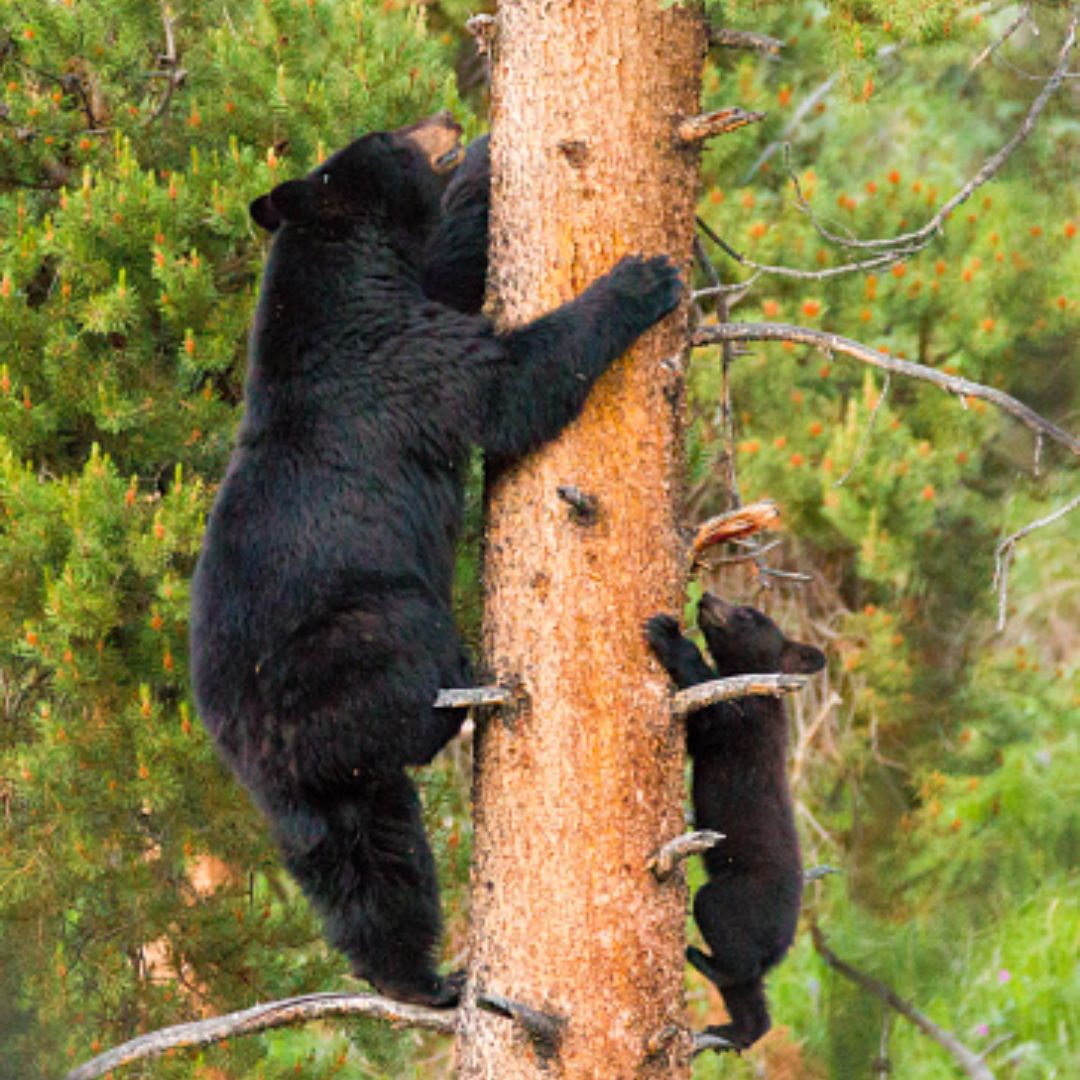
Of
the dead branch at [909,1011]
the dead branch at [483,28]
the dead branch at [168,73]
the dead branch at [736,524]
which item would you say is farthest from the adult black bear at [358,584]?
the dead branch at [909,1011]

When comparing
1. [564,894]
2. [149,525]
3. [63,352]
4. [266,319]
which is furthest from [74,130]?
[564,894]

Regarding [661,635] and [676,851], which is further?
[661,635]

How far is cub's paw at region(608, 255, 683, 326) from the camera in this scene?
3350mm

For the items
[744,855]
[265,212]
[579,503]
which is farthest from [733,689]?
[265,212]

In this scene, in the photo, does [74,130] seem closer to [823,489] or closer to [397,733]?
[397,733]

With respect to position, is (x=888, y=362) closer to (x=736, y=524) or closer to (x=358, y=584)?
(x=736, y=524)

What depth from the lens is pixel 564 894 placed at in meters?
3.18

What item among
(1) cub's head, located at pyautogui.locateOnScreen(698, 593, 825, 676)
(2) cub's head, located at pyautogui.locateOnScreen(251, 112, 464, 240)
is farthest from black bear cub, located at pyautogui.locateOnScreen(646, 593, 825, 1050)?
(2) cub's head, located at pyautogui.locateOnScreen(251, 112, 464, 240)

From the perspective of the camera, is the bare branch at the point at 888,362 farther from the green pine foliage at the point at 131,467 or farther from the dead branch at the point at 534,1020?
the green pine foliage at the point at 131,467

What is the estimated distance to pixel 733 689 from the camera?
3.12 meters

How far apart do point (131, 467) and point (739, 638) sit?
2257mm

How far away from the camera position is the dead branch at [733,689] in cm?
296

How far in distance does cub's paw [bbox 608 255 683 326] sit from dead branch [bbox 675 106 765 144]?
277 mm

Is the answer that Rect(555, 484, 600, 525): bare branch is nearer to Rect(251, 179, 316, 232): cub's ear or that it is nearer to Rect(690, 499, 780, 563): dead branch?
Rect(690, 499, 780, 563): dead branch
